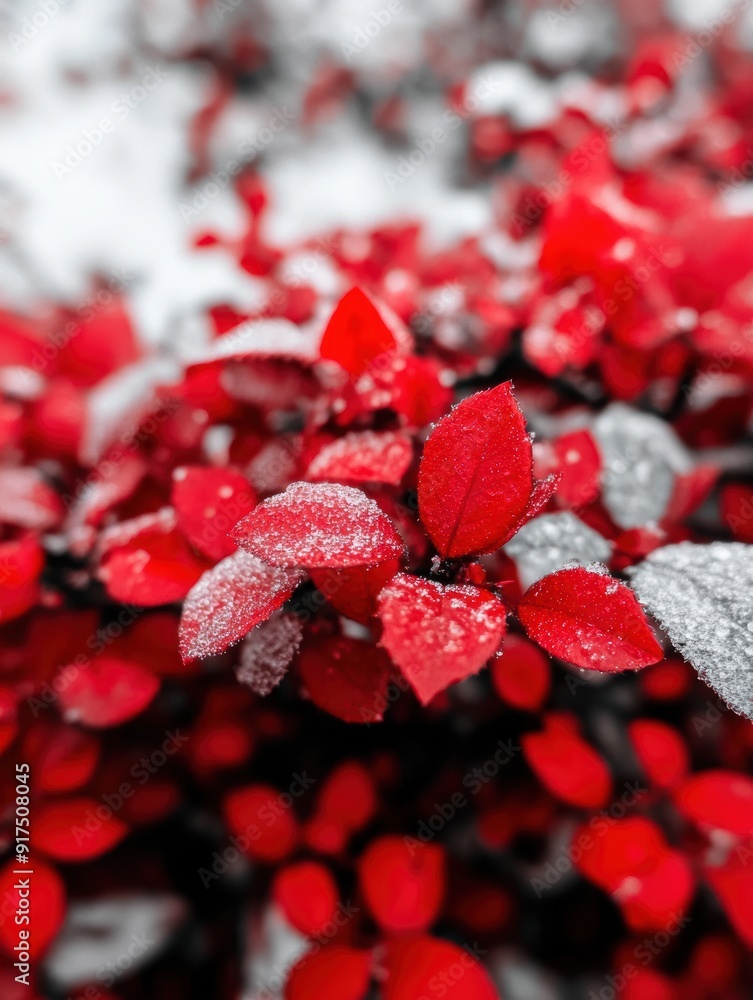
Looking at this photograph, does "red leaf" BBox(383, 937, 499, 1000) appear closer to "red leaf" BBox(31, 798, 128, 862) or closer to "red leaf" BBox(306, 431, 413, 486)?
"red leaf" BBox(31, 798, 128, 862)

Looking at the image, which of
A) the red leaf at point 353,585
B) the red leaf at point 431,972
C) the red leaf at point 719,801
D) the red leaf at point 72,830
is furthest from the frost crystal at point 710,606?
the red leaf at point 72,830

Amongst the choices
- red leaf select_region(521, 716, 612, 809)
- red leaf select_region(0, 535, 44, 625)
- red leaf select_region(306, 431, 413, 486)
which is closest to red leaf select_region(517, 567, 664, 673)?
red leaf select_region(306, 431, 413, 486)

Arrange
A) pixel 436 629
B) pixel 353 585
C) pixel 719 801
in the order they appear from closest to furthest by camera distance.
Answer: pixel 436 629
pixel 353 585
pixel 719 801

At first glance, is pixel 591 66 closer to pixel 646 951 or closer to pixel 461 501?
pixel 461 501

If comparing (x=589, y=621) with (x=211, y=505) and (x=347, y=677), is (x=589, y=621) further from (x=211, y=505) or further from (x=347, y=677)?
(x=211, y=505)

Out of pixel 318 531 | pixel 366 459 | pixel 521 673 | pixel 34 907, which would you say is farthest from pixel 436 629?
pixel 34 907

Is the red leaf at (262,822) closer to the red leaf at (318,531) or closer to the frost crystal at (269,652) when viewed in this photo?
the frost crystal at (269,652)

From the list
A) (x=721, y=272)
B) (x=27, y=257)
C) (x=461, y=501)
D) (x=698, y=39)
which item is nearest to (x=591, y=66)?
(x=698, y=39)
